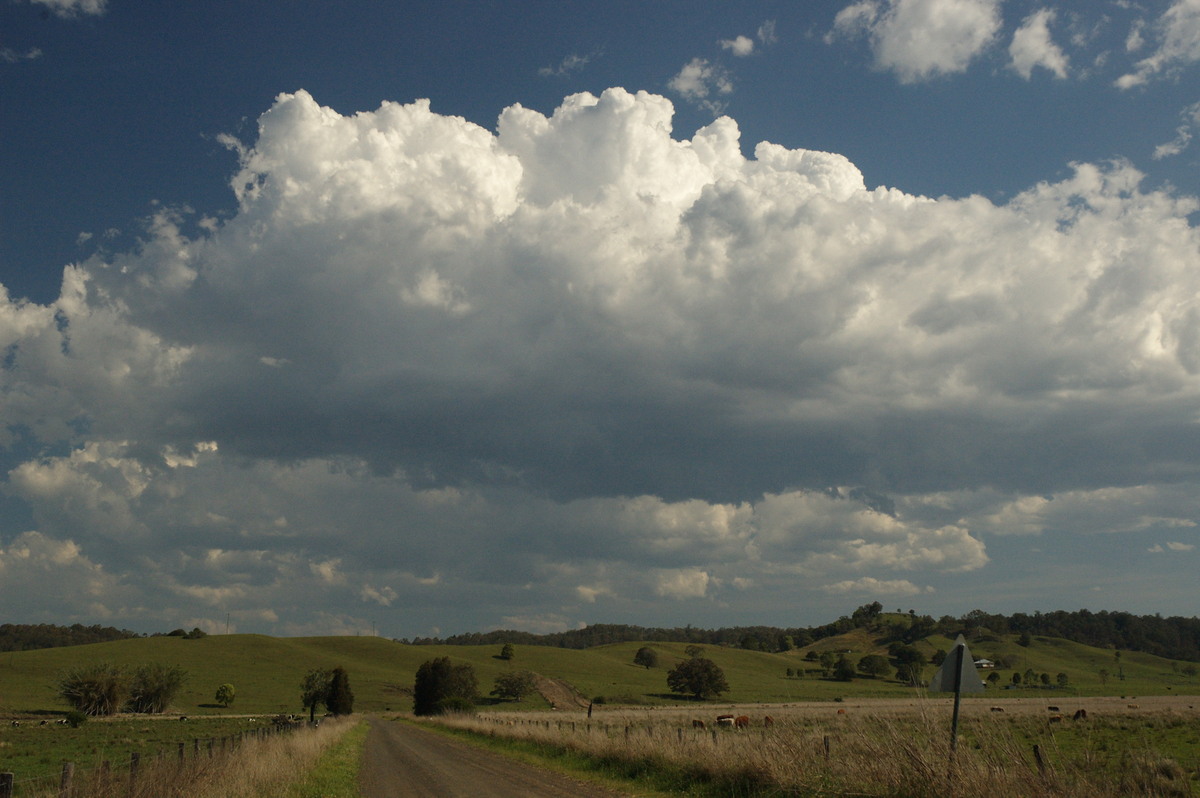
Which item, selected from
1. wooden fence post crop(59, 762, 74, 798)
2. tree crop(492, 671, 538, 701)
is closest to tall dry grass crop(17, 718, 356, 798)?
wooden fence post crop(59, 762, 74, 798)

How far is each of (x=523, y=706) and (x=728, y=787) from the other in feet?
359

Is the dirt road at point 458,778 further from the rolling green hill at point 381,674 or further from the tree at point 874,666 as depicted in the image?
the tree at point 874,666

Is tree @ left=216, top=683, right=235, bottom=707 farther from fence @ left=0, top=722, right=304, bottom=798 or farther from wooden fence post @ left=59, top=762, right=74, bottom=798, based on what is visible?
wooden fence post @ left=59, top=762, right=74, bottom=798

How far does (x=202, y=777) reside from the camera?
16562 millimetres

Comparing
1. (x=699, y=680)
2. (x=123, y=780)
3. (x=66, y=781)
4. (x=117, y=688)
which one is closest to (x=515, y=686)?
(x=699, y=680)

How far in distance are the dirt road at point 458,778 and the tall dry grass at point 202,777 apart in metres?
2.32

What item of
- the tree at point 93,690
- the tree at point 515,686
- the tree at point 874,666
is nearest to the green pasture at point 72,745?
the tree at point 93,690

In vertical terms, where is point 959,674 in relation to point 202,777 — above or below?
above

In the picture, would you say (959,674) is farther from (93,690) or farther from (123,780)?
(93,690)

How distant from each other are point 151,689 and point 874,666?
146 meters

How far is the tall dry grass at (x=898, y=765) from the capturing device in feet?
36.1

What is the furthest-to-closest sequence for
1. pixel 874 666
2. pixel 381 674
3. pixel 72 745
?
pixel 874 666 → pixel 381 674 → pixel 72 745

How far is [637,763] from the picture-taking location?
22812 millimetres

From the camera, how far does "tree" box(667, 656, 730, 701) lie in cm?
14025
